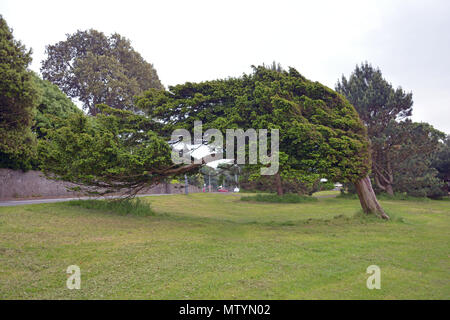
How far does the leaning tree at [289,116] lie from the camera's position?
11.1 m

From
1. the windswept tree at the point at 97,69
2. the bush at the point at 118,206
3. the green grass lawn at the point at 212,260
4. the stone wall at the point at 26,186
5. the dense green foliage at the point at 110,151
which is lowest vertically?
the green grass lawn at the point at 212,260

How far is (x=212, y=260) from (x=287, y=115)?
688 centimetres

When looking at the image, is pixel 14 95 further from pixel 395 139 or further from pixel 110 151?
pixel 395 139

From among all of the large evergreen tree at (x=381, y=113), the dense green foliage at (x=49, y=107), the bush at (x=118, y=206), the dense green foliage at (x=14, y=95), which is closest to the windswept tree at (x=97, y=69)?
the dense green foliage at (x=49, y=107)

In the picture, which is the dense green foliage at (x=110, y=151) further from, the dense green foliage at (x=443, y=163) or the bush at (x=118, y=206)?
the dense green foliage at (x=443, y=163)

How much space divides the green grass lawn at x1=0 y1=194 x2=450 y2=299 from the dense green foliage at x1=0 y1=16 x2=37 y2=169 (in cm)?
842

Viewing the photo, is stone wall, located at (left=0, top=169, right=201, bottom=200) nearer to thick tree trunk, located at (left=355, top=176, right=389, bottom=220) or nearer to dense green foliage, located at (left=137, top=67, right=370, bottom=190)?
dense green foliage, located at (left=137, top=67, right=370, bottom=190)

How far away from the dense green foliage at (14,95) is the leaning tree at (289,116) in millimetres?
8343

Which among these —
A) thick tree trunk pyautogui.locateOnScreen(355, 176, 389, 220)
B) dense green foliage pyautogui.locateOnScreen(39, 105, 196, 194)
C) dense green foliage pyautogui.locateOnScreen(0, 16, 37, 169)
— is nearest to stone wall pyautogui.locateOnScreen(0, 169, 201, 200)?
dense green foliage pyautogui.locateOnScreen(0, 16, 37, 169)

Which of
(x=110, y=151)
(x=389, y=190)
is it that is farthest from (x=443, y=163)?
(x=110, y=151)

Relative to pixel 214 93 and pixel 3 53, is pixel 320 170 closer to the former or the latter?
pixel 214 93

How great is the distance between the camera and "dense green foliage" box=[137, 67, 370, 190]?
11.1m

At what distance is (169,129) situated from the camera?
41.1 ft
